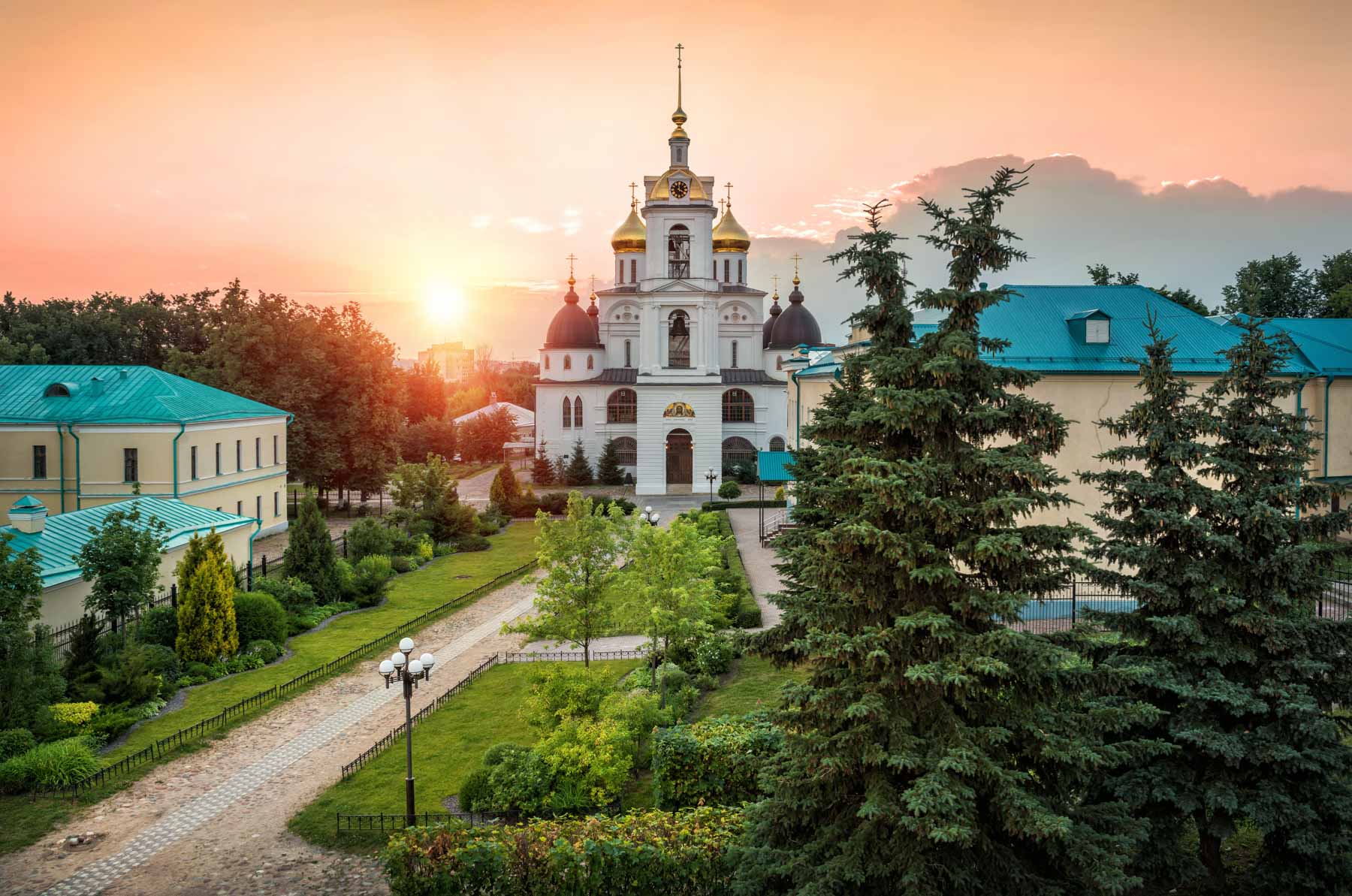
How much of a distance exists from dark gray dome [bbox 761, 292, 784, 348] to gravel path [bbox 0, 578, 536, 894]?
40.0 meters

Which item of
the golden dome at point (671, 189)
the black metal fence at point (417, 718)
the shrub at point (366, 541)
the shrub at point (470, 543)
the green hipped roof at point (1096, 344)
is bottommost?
the black metal fence at point (417, 718)

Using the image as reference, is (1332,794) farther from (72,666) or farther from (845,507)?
(72,666)

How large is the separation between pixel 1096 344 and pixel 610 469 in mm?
32012

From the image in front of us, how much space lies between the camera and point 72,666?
1767 cm

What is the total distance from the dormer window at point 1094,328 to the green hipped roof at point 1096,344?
0.09 metres

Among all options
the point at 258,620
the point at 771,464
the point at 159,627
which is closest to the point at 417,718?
the point at 258,620

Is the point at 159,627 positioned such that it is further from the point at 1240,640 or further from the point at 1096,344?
the point at 1096,344

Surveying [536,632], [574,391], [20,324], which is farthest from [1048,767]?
[20,324]

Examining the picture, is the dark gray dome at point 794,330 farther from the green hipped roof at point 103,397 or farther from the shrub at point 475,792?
the shrub at point 475,792

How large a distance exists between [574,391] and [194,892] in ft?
139

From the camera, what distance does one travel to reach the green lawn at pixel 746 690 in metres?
16.6

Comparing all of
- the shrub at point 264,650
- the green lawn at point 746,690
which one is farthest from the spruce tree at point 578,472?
the green lawn at point 746,690

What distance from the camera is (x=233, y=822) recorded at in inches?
519

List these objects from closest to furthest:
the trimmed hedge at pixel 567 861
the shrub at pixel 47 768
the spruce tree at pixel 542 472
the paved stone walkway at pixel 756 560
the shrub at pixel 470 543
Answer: the trimmed hedge at pixel 567 861, the shrub at pixel 47 768, the paved stone walkway at pixel 756 560, the shrub at pixel 470 543, the spruce tree at pixel 542 472
